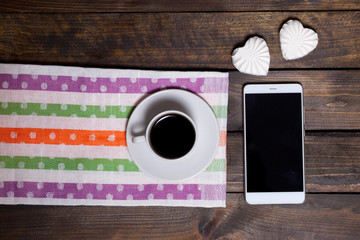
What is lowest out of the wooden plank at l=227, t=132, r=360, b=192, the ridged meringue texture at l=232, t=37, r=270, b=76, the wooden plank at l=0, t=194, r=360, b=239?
the wooden plank at l=0, t=194, r=360, b=239

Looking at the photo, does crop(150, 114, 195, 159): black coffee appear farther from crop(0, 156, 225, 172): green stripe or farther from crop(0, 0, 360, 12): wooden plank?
crop(0, 0, 360, 12): wooden plank

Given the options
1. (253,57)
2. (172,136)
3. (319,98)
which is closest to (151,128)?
(172,136)

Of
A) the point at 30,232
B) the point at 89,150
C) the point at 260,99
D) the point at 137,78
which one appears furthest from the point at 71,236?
the point at 260,99

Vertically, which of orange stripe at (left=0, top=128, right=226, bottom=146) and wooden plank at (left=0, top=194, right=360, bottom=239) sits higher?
orange stripe at (left=0, top=128, right=226, bottom=146)

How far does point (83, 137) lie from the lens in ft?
2.22

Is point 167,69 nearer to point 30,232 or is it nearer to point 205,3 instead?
point 205,3

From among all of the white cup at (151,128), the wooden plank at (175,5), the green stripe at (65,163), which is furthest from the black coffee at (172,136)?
the wooden plank at (175,5)

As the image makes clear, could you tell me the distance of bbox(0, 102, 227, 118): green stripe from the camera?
2.21 feet

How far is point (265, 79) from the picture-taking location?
2.24 ft

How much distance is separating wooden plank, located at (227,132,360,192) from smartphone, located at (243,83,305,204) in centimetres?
2

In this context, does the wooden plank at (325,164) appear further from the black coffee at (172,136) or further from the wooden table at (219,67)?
the black coffee at (172,136)

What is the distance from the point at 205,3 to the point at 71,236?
0.58 metres

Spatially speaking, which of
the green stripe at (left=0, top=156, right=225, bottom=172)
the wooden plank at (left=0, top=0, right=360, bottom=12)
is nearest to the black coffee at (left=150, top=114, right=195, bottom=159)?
the green stripe at (left=0, top=156, right=225, bottom=172)

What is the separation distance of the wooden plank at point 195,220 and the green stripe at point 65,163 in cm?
9
